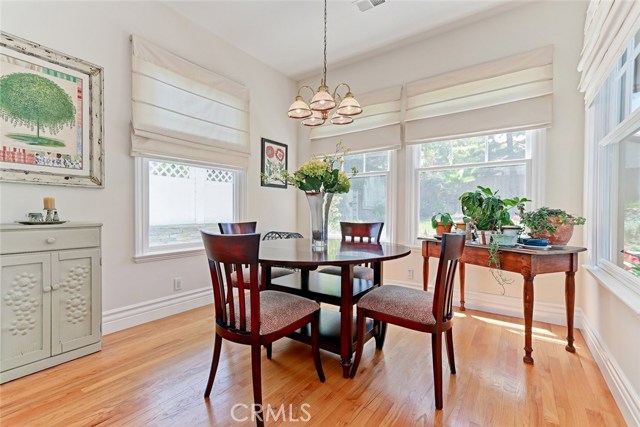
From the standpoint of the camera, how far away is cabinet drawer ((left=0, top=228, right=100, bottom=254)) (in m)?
1.75

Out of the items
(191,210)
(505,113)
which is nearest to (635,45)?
(505,113)

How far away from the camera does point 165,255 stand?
2.84m

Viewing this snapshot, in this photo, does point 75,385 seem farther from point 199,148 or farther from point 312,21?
point 312,21

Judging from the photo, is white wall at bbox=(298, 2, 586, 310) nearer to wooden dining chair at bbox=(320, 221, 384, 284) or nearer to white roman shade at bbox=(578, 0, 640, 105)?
white roman shade at bbox=(578, 0, 640, 105)

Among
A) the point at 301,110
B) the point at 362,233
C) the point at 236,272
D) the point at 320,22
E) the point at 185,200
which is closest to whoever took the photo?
the point at 236,272

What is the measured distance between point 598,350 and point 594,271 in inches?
21.1

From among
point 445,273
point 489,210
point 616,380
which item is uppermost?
point 489,210

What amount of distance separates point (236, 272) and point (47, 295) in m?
1.45

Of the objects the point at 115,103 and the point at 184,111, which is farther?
the point at 184,111

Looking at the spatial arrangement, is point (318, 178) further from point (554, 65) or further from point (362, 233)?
point (554, 65)

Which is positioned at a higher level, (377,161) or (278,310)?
(377,161)

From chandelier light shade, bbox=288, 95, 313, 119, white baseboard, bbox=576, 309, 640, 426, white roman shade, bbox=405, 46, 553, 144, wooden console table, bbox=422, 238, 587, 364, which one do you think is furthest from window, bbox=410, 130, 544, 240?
chandelier light shade, bbox=288, 95, 313, 119

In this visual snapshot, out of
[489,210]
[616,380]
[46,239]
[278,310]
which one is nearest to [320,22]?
[489,210]

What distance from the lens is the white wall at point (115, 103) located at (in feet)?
6.77
